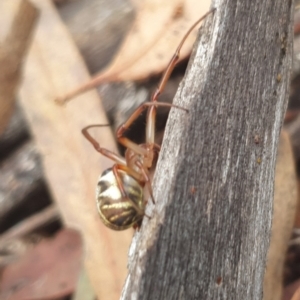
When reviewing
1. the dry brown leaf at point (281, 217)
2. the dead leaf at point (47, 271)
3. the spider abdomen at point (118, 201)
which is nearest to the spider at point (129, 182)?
the spider abdomen at point (118, 201)

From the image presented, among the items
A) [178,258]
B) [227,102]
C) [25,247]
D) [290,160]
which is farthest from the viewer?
[25,247]

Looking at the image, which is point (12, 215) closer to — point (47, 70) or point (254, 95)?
point (47, 70)

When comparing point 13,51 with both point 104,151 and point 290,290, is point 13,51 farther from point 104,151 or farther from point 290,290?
point 290,290

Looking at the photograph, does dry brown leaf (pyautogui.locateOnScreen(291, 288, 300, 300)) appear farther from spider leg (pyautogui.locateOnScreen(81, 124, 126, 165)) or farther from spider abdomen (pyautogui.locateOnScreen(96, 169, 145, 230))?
spider leg (pyautogui.locateOnScreen(81, 124, 126, 165))

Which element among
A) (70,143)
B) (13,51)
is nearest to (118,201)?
(70,143)

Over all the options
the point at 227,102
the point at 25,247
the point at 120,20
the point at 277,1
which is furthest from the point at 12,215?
the point at 277,1

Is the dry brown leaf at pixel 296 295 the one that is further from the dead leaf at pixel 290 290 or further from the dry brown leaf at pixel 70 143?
the dry brown leaf at pixel 70 143

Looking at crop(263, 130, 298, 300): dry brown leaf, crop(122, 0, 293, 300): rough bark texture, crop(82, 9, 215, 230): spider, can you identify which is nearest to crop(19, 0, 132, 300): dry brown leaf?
crop(82, 9, 215, 230): spider
